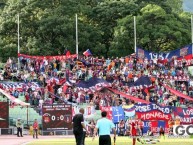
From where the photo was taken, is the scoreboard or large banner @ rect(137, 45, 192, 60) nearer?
the scoreboard

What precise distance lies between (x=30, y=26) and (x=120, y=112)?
26783 millimetres

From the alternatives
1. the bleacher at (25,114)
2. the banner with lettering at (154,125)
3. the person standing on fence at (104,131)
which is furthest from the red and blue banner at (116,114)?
the person standing on fence at (104,131)

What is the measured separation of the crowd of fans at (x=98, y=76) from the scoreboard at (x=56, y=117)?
2100 mm

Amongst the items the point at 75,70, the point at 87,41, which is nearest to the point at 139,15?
the point at 87,41

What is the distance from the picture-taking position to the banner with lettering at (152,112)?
48656 mm

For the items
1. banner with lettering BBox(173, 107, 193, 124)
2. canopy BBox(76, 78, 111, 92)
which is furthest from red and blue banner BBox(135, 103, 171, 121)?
canopy BBox(76, 78, 111, 92)

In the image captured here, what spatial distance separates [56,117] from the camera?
49.0 meters

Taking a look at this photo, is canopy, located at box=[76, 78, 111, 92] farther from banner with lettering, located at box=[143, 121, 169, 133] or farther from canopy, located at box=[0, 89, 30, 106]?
banner with lettering, located at box=[143, 121, 169, 133]

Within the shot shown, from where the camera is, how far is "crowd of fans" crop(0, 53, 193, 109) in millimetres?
52719

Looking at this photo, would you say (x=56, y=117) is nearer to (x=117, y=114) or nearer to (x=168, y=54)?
(x=117, y=114)

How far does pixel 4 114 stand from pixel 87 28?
1048 inches

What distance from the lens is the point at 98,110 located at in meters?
50.8

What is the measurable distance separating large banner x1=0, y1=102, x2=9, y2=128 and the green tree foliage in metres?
22.0

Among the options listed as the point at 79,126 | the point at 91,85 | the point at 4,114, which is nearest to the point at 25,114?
the point at 4,114
